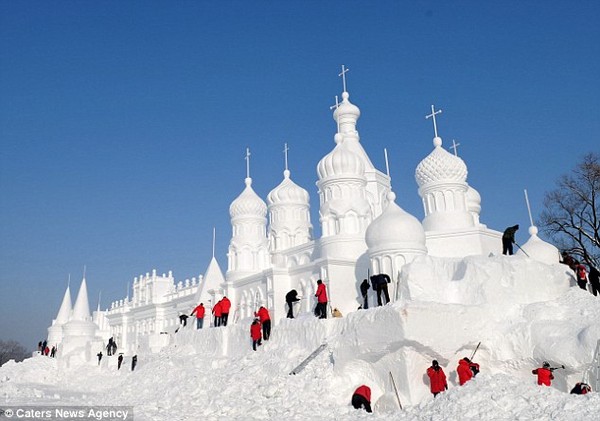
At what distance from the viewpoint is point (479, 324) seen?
13031mm

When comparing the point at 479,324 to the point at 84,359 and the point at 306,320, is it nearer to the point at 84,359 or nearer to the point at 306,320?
the point at 306,320

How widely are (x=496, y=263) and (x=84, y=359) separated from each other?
2613 centimetres

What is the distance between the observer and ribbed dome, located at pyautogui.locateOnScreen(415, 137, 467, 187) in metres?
24.3

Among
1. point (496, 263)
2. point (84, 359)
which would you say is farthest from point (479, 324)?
point (84, 359)

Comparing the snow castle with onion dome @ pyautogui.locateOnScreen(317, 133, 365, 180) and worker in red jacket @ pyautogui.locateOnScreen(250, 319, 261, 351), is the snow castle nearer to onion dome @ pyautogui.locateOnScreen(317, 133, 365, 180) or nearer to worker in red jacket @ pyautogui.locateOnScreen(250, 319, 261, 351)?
onion dome @ pyautogui.locateOnScreen(317, 133, 365, 180)

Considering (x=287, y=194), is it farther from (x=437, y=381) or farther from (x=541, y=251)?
(x=437, y=381)

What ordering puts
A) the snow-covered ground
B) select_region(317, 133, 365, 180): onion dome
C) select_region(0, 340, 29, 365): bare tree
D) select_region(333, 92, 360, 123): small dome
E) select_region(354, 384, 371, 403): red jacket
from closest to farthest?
the snow-covered ground < select_region(354, 384, 371, 403): red jacket < select_region(317, 133, 365, 180): onion dome < select_region(333, 92, 360, 123): small dome < select_region(0, 340, 29, 365): bare tree

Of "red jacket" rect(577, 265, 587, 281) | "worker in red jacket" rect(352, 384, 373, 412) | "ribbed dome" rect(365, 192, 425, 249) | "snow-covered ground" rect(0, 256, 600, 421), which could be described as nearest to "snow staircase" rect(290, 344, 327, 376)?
"snow-covered ground" rect(0, 256, 600, 421)

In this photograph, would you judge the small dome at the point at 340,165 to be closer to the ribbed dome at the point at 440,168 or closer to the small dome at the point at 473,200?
the ribbed dome at the point at 440,168

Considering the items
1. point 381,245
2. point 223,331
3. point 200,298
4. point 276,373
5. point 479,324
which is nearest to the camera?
point 479,324

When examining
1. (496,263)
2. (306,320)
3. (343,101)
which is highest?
(343,101)

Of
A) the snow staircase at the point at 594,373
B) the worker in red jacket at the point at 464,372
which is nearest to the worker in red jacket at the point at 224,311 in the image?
the worker in red jacket at the point at 464,372

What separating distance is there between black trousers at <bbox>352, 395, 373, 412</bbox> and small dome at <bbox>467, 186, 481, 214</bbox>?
18019 mm

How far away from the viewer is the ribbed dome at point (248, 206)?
94.9 ft
